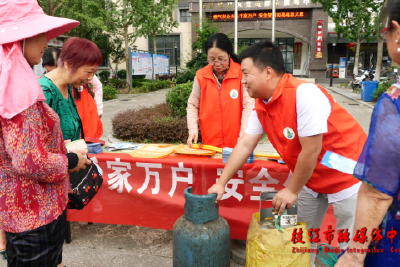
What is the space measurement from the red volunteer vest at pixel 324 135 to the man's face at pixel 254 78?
0.25 feet

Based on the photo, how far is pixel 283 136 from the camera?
5.71 ft

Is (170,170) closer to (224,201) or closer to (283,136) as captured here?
(224,201)

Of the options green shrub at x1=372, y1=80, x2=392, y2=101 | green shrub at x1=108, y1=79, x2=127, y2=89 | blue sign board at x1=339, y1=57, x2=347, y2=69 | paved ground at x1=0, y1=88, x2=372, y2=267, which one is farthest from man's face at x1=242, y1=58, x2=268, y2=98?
blue sign board at x1=339, y1=57, x2=347, y2=69

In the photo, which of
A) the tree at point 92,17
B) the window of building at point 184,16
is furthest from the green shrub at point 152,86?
the window of building at point 184,16

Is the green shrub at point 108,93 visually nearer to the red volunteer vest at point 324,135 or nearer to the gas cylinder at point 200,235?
the gas cylinder at point 200,235

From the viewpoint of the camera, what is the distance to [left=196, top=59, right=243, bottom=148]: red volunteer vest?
9.14ft

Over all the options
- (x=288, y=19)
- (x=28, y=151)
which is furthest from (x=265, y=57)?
(x=288, y=19)

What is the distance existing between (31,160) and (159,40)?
→ 27837 millimetres

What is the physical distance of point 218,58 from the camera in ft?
8.99

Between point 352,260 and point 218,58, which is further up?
point 218,58

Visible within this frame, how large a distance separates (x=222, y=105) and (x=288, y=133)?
117 cm

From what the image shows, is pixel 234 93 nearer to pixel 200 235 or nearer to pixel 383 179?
pixel 200 235

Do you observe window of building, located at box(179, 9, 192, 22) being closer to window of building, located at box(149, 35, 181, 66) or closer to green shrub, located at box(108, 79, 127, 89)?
window of building, located at box(149, 35, 181, 66)

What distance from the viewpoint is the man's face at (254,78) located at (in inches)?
68.2
